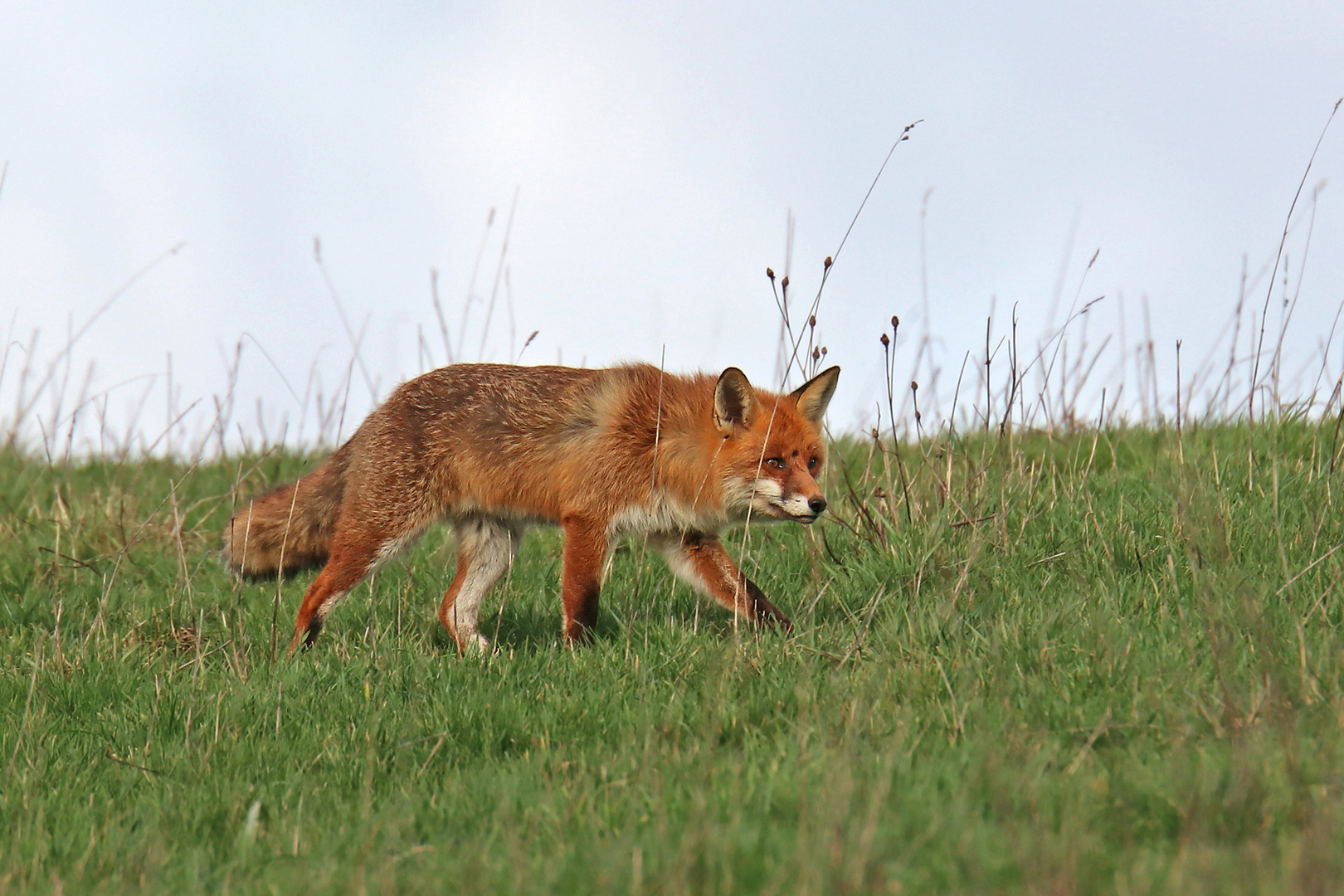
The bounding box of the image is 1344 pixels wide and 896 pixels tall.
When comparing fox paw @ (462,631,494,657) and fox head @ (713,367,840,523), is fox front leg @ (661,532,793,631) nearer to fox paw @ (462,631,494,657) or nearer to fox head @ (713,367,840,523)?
fox head @ (713,367,840,523)

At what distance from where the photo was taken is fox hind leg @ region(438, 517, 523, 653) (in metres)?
6.00

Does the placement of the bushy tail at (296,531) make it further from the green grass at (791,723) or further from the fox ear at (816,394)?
the fox ear at (816,394)

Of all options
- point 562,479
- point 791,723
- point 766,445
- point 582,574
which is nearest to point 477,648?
point 582,574

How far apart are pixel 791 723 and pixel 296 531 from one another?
3830mm

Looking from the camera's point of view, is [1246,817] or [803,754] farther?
[803,754]

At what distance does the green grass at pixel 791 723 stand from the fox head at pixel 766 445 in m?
0.41

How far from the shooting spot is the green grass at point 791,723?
2.58m

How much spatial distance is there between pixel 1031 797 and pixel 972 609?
1909 mm

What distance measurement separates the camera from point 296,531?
6.38 meters

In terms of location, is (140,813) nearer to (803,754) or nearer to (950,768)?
(803,754)

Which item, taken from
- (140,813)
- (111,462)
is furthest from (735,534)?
(111,462)

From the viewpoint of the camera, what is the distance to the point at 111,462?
10.9 m

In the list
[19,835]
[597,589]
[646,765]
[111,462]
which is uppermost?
[111,462]

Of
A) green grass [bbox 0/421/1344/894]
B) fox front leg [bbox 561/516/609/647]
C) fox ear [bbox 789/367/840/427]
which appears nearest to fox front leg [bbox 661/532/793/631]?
green grass [bbox 0/421/1344/894]
